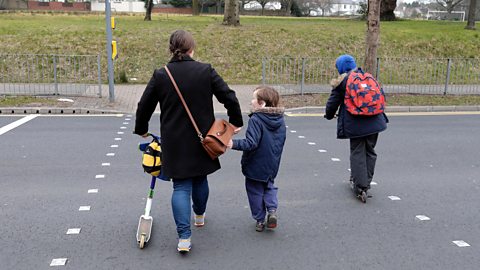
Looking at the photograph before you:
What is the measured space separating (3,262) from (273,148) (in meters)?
2.46

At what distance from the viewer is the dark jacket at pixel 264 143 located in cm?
439

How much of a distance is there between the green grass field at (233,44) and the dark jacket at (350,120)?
38.1 feet

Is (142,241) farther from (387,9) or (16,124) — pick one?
(387,9)

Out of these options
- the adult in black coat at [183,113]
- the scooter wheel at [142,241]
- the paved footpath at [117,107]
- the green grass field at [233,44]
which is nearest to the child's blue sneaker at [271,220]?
the adult in black coat at [183,113]

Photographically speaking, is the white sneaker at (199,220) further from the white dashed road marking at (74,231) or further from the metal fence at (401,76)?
the metal fence at (401,76)

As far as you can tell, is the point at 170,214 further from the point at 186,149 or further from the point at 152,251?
the point at 186,149

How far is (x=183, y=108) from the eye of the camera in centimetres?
392

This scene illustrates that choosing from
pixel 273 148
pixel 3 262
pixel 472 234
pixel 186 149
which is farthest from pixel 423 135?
pixel 3 262

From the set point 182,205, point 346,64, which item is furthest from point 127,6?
point 182,205

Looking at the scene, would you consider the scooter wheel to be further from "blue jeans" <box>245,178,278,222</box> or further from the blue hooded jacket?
the blue hooded jacket

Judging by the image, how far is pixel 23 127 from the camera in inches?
379

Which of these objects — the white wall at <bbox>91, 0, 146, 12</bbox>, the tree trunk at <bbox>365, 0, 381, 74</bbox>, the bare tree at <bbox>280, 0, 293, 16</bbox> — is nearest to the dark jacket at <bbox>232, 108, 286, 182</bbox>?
the tree trunk at <bbox>365, 0, 381, 74</bbox>

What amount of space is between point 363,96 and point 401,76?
35.0ft

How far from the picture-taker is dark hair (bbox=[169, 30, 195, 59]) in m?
3.86
